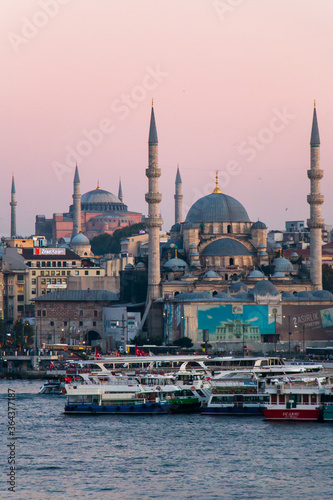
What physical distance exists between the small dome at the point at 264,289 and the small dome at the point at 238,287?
2280 mm

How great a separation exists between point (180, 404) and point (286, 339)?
3343cm

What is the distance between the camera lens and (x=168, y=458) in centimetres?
4266

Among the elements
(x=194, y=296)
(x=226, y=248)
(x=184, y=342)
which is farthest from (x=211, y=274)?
(x=184, y=342)

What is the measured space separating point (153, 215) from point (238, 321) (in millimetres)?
10366

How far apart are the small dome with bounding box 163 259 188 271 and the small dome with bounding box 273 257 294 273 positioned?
691 centimetres

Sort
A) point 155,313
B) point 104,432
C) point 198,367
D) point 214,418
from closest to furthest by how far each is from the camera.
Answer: point 104,432
point 214,418
point 198,367
point 155,313

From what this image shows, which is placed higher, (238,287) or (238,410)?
(238,287)

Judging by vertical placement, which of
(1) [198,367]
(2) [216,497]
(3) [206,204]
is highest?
(3) [206,204]

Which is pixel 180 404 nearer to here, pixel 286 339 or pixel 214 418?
pixel 214 418

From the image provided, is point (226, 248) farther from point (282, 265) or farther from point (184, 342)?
point (184, 342)

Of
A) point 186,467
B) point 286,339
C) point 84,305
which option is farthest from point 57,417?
point 84,305

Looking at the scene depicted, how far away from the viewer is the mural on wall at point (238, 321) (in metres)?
86.6

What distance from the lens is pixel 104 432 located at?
4875 centimetres

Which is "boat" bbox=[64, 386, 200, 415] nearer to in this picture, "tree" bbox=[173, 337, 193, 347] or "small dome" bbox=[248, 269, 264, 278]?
"tree" bbox=[173, 337, 193, 347]
